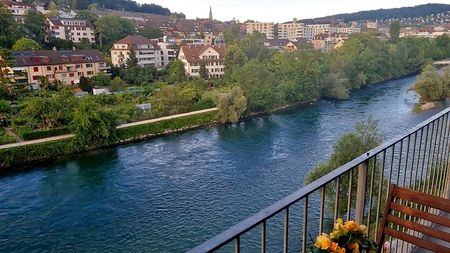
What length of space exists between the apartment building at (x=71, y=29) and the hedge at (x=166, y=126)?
1087 inches

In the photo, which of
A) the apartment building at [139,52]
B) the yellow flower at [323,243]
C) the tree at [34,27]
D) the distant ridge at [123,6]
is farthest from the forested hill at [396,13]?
the yellow flower at [323,243]

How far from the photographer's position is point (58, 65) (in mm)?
29922

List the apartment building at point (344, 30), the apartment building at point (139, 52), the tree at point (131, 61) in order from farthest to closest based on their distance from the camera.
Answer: the apartment building at point (344, 30) < the apartment building at point (139, 52) < the tree at point (131, 61)

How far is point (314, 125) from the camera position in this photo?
2055cm

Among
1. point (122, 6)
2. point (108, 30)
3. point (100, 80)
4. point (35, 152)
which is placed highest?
point (122, 6)

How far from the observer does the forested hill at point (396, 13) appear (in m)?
132

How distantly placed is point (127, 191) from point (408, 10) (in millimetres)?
150178

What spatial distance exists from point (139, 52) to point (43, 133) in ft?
72.3

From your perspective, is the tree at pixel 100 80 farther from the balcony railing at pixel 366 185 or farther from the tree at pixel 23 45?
the balcony railing at pixel 366 185

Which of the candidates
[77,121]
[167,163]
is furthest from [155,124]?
[167,163]

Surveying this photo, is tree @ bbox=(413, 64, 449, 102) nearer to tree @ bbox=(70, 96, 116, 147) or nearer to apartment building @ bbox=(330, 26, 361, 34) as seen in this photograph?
tree @ bbox=(70, 96, 116, 147)

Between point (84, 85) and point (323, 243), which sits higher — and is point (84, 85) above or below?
below

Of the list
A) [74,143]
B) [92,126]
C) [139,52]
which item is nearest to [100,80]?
[139,52]

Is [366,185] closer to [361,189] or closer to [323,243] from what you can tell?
[361,189]
